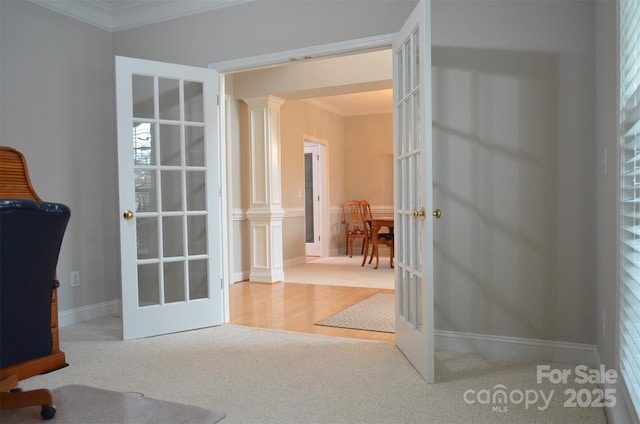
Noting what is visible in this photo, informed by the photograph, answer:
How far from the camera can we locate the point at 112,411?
7.22 ft

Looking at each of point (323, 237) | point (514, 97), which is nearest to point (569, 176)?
point (514, 97)

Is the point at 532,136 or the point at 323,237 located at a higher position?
the point at 532,136

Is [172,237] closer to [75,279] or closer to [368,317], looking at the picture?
[75,279]

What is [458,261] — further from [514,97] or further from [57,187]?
[57,187]

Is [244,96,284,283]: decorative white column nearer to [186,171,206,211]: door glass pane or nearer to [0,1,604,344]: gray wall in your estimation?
[0,1,604,344]: gray wall

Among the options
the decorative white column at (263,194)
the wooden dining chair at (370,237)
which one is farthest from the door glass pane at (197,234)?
the wooden dining chair at (370,237)

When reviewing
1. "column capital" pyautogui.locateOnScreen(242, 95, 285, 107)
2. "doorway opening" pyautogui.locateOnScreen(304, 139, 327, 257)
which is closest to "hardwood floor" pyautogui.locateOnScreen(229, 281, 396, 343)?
"column capital" pyautogui.locateOnScreen(242, 95, 285, 107)

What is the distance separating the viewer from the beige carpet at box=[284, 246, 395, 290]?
5.83 m

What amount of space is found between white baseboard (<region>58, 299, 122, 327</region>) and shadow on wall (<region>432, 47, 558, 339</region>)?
286cm

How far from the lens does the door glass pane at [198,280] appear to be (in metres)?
3.71

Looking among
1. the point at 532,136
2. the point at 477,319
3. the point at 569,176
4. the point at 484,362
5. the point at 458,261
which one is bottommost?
the point at 484,362

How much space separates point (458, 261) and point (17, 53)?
3.50m

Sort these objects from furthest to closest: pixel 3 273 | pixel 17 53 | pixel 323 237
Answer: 1. pixel 323 237
2. pixel 17 53
3. pixel 3 273

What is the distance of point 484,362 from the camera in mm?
2854
